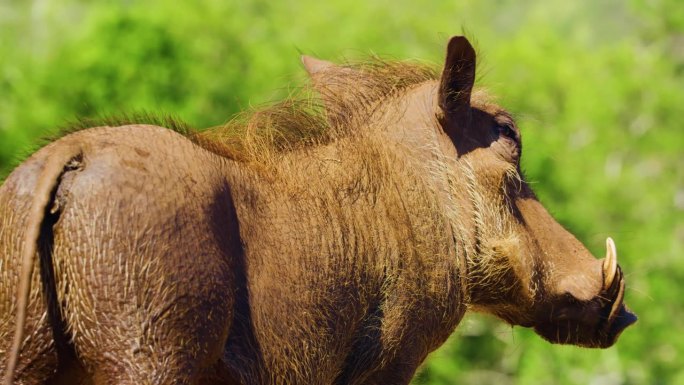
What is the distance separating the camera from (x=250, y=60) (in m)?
34.5

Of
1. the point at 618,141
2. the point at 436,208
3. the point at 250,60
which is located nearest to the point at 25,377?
the point at 436,208

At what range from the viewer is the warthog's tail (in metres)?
4.05

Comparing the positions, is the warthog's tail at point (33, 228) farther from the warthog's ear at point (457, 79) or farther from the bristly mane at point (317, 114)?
the warthog's ear at point (457, 79)

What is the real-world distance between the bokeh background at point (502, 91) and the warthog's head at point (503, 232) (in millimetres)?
441

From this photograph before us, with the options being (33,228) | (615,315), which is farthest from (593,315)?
(33,228)

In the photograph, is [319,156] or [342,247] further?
[319,156]

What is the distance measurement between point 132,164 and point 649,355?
26701 mm

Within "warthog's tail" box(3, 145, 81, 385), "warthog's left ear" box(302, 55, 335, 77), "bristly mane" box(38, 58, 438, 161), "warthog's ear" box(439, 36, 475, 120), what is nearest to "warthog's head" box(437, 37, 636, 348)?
"warthog's ear" box(439, 36, 475, 120)

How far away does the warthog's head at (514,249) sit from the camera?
19.6 feet

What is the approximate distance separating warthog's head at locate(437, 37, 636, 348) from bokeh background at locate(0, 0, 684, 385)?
470 mm

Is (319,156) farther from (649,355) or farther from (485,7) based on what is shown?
(485,7)

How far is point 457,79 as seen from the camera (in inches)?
236

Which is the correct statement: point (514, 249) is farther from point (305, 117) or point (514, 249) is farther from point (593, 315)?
point (305, 117)

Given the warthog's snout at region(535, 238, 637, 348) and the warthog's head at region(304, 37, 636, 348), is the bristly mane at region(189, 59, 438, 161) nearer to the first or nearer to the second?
the warthog's head at region(304, 37, 636, 348)
